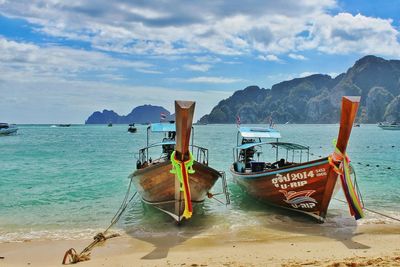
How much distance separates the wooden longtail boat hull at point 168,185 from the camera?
39.6 ft

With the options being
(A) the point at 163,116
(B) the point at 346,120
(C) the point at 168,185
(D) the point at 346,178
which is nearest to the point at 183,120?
(C) the point at 168,185

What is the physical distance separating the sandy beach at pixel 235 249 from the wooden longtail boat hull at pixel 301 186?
1.16 meters

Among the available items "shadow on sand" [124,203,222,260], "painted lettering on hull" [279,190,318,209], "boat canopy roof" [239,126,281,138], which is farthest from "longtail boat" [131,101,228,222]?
"boat canopy roof" [239,126,281,138]

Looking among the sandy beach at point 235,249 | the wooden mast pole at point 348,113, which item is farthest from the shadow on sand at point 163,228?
the wooden mast pole at point 348,113

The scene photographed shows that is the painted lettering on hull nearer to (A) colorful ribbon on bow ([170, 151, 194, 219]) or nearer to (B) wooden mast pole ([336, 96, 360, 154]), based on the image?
(B) wooden mast pole ([336, 96, 360, 154])

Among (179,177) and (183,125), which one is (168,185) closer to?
(179,177)

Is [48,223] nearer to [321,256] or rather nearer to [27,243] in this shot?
[27,243]

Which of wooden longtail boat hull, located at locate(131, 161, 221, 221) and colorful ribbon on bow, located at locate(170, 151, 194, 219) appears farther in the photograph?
wooden longtail boat hull, located at locate(131, 161, 221, 221)

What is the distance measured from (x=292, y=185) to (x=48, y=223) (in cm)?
806

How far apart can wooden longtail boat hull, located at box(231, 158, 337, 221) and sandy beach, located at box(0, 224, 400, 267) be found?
116cm

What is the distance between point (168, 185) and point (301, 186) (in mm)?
4016

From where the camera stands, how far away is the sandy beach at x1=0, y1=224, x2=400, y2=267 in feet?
29.3

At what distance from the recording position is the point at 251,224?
1287 cm

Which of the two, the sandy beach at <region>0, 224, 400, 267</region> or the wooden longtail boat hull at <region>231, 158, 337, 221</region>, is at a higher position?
the wooden longtail boat hull at <region>231, 158, 337, 221</region>
